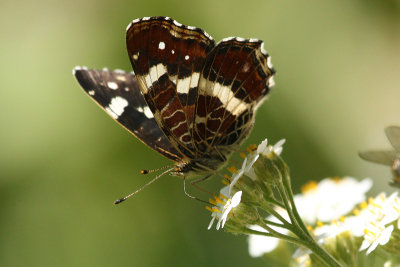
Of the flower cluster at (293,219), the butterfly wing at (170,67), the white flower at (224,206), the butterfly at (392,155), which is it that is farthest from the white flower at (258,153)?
the butterfly at (392,155)

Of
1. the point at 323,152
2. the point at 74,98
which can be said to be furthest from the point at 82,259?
the point at 323,152

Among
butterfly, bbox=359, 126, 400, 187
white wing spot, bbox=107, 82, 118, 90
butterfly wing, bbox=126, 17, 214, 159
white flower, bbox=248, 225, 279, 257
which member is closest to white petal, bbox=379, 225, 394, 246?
butterfly, bbox=359, 126, 400, 187

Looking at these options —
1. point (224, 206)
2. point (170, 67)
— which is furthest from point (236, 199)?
point (170, 67)

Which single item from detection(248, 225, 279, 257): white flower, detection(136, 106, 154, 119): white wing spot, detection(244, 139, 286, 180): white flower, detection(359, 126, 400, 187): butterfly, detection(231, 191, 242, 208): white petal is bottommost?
detection(248, 225, 279, 257): white flower

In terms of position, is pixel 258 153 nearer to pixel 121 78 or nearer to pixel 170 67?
pixel 170 67

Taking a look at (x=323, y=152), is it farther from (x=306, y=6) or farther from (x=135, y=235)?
(x=135, y=235)

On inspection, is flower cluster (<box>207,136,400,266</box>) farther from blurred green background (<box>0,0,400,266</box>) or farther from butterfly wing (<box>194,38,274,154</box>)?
blurred green background (<box>0,0,400,266</box>)

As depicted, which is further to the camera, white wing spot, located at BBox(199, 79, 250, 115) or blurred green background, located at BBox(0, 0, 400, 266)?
blurred green background, located at BBox(0, 0, 400, 266)

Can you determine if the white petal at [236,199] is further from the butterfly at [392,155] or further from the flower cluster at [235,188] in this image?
the butterfly at [392,155]
